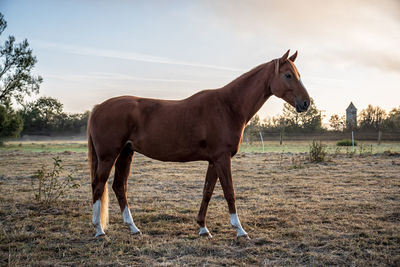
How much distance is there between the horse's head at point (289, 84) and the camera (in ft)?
13.3

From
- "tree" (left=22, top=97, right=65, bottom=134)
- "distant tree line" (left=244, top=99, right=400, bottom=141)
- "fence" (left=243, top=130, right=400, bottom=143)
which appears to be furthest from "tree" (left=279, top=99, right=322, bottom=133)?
"tree" (left=22, top=97, right=65, bottom=134)

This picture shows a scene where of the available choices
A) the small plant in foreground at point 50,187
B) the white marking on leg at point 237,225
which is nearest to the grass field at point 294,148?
the small plant in foreground at point 50,187

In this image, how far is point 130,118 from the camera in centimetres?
414

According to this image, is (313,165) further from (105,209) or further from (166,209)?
(105,209)

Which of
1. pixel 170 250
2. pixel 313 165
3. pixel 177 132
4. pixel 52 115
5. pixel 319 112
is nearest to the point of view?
pixel 170 250

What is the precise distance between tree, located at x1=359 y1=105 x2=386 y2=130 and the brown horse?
38946 mm

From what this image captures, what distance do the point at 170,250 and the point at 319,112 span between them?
43336mm

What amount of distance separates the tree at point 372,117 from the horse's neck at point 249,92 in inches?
1533

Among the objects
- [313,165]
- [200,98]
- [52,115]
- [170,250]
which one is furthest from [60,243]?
[52,115]

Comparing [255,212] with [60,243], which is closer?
[60,243]

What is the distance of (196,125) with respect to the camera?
404 centimetres

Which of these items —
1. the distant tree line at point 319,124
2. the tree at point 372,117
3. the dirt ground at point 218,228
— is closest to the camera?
the dirt ground at point 218,228

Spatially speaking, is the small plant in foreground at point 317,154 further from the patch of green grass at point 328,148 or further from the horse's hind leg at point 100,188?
the horse's hind leg at point 100,188

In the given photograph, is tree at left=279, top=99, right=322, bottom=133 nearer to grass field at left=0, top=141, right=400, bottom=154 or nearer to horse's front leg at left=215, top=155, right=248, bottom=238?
grass field at left=0, top=141, right=400, bottom=154
